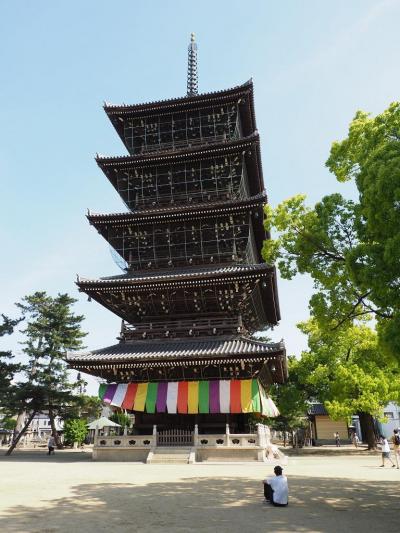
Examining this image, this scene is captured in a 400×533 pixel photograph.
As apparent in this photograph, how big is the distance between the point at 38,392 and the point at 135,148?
2215 cm

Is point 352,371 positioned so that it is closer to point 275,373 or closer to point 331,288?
point 275,373

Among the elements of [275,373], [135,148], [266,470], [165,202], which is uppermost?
[135,148]

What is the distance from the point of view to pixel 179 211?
24031 mm

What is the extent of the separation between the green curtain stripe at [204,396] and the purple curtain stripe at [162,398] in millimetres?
1803

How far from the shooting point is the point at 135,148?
29.2m

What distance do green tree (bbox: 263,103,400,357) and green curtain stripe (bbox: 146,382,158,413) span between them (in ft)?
34.8

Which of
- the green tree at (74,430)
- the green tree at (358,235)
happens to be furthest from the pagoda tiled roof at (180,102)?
the green tree at (74,430)

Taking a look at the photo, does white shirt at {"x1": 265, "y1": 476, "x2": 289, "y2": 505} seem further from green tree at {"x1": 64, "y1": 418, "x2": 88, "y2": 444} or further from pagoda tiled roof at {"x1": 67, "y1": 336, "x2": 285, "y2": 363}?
green tree at {"x1": 64, "y1": 418, "x2": 88, "y2": 444}

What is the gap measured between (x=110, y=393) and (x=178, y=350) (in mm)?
4508

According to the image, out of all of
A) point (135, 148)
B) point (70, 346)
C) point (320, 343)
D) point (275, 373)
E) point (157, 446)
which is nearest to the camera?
point (157, 446)

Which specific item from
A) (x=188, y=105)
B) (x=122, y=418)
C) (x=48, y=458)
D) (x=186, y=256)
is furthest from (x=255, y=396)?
(x=122, y=418)

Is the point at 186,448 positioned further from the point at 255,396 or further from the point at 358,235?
the point at 358,235

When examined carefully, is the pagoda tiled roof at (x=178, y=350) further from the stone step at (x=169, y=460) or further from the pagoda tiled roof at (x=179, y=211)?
the pagoda tiled roof at (x=179, y=211)

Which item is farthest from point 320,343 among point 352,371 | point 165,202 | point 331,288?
point 331,288
